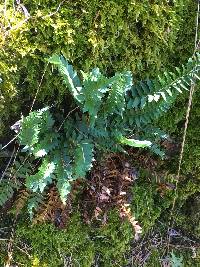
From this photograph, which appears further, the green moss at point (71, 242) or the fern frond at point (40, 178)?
the green moss at point (71, 242)

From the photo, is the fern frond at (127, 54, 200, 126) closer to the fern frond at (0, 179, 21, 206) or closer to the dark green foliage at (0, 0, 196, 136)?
the dark green foliage at (0, 0, 196, 136)

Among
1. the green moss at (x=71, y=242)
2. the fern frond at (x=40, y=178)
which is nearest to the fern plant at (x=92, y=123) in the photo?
the fern frond at (x=40, y=178)

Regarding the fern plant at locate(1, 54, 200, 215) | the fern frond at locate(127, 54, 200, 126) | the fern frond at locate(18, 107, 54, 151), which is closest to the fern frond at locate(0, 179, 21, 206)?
the fern plant at locate(1, 54, 200, 215)

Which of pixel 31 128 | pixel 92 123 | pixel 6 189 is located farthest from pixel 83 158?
pixel 6 189

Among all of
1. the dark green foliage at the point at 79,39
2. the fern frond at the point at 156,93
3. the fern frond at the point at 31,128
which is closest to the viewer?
the fern frond at the point at 31,128

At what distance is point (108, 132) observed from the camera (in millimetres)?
3301

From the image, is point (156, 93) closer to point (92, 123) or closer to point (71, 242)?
point (92, 123)

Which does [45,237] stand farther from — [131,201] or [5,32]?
[5,32]

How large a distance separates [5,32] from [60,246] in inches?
73.5

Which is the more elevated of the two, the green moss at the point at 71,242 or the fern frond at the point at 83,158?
the fern frond at the point at 83,158

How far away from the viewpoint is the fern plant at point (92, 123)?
2.93 m

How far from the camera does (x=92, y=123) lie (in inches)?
121

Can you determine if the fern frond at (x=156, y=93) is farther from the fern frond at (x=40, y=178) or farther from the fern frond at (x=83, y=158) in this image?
the fern frond at (x=40, y=178)

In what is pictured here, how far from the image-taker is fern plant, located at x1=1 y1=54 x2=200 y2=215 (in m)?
2.93
